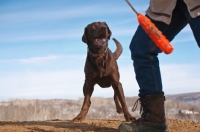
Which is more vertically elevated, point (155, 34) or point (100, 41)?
point (100, 41)

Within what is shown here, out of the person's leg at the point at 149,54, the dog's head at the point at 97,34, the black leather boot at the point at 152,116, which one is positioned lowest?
the black leather boot at the point at 152,116

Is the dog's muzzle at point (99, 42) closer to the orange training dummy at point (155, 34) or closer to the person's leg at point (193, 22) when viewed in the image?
the orange training dummy at point (155, 34)

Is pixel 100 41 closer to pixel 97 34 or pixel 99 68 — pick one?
pixel 97 34

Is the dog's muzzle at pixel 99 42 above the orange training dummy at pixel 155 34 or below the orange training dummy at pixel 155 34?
above

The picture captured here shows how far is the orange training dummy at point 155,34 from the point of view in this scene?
353 cm

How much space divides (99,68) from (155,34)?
2730 mm

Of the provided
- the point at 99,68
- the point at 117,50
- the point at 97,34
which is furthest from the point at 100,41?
the point at 117,50

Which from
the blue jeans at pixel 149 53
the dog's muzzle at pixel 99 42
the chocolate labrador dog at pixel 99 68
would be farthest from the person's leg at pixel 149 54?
the dog's muzzle at pixel 99 42

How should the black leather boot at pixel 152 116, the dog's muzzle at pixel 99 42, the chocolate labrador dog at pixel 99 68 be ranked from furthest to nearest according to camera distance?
1. the dog's muzzle at pixel 99 42
2. the chocolate labrador dog at pixel 99 68
3. the black leather boot at pixel 152 116

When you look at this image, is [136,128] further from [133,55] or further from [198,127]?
[198,127]

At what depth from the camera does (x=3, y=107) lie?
1234cm

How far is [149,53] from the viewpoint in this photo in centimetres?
394

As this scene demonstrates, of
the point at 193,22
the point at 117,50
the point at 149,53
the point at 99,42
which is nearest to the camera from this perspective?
the point at 193,22

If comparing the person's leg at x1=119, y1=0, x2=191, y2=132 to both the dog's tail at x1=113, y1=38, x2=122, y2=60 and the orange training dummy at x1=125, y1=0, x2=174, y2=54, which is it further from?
the dog's tail at x1=113, y1=38, x2=122, y2=60
